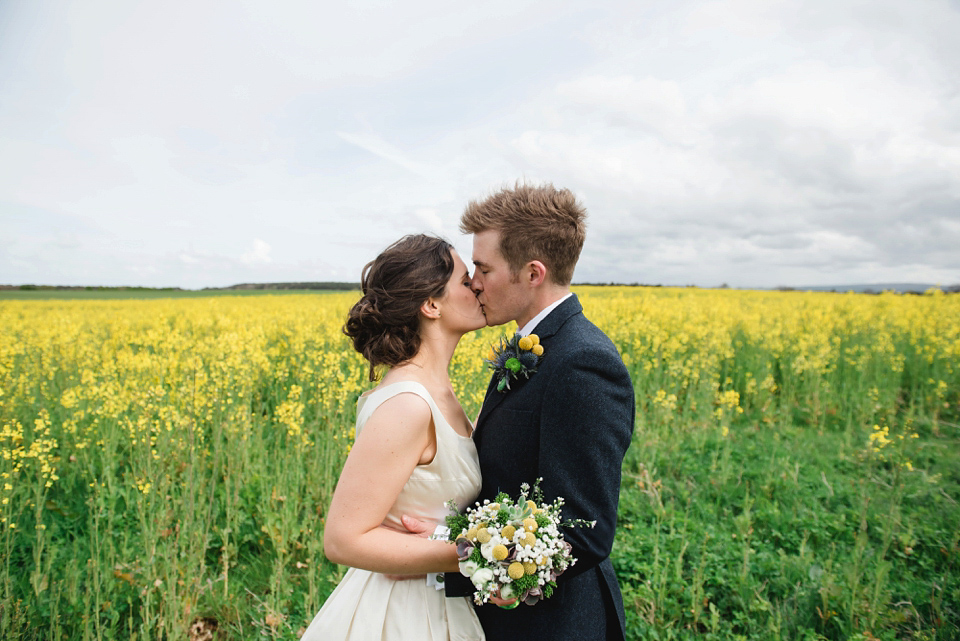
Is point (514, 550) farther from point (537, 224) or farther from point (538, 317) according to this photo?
point (537, 224)

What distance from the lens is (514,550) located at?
1.15m

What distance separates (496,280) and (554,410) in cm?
51

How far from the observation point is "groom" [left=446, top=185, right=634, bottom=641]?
1.29 metres

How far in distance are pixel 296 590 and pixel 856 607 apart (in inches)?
134

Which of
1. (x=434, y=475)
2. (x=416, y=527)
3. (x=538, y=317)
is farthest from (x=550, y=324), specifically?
(x=416, y=527)

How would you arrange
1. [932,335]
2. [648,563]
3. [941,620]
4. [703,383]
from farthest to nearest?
[932,335] < [703,383] < [648,563] < [941,620]

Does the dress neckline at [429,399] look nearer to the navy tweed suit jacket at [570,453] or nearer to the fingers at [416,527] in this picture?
the navy tweed suit jacket at [570,453]

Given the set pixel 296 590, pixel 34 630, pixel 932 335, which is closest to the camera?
pixel 34 630

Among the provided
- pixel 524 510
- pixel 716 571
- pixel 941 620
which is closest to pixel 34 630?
pixel 524 510

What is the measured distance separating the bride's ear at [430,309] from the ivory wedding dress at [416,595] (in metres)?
0.29

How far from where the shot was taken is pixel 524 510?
1196 millimetres

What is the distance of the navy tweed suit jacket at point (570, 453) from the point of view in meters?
1.29

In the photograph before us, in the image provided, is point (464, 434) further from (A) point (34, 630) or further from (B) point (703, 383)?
(B) point (703, 383)

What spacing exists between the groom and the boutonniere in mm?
28
